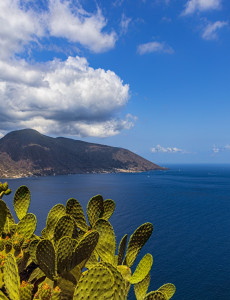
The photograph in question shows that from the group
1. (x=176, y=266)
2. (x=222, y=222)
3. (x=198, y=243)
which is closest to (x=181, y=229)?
(x=198, y=243)

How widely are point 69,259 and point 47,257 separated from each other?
1.36ft

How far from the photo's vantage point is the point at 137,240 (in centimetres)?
504

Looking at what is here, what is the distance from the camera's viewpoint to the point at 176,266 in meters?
43.5

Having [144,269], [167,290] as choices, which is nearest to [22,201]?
[144,269]

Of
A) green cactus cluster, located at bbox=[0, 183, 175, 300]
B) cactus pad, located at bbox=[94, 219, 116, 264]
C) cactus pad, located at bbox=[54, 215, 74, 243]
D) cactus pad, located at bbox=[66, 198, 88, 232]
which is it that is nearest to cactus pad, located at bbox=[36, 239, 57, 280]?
green cactus cluster, located at bbox=[0, 183, 175, 300]

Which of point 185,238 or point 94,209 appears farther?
point 185,238

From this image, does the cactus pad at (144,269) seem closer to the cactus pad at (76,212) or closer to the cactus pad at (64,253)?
the cactus pad at (76,212)

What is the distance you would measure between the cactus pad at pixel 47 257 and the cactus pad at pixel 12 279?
0.35 meters

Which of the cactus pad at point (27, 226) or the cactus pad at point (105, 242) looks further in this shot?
the cactus pad at point (27, 226)

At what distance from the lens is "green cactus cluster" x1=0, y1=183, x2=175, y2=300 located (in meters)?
3.04

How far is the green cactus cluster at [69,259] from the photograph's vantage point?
304 cm

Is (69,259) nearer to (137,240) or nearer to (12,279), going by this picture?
(12,279)

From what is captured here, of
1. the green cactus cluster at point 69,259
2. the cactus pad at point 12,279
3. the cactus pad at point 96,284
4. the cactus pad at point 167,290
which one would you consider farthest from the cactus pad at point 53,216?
the cactus pad at point 167,290

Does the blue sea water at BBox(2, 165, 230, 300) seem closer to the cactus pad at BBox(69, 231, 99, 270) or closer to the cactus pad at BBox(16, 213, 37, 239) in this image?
the cactus pad at BBox(16, 213, 37, 239)
